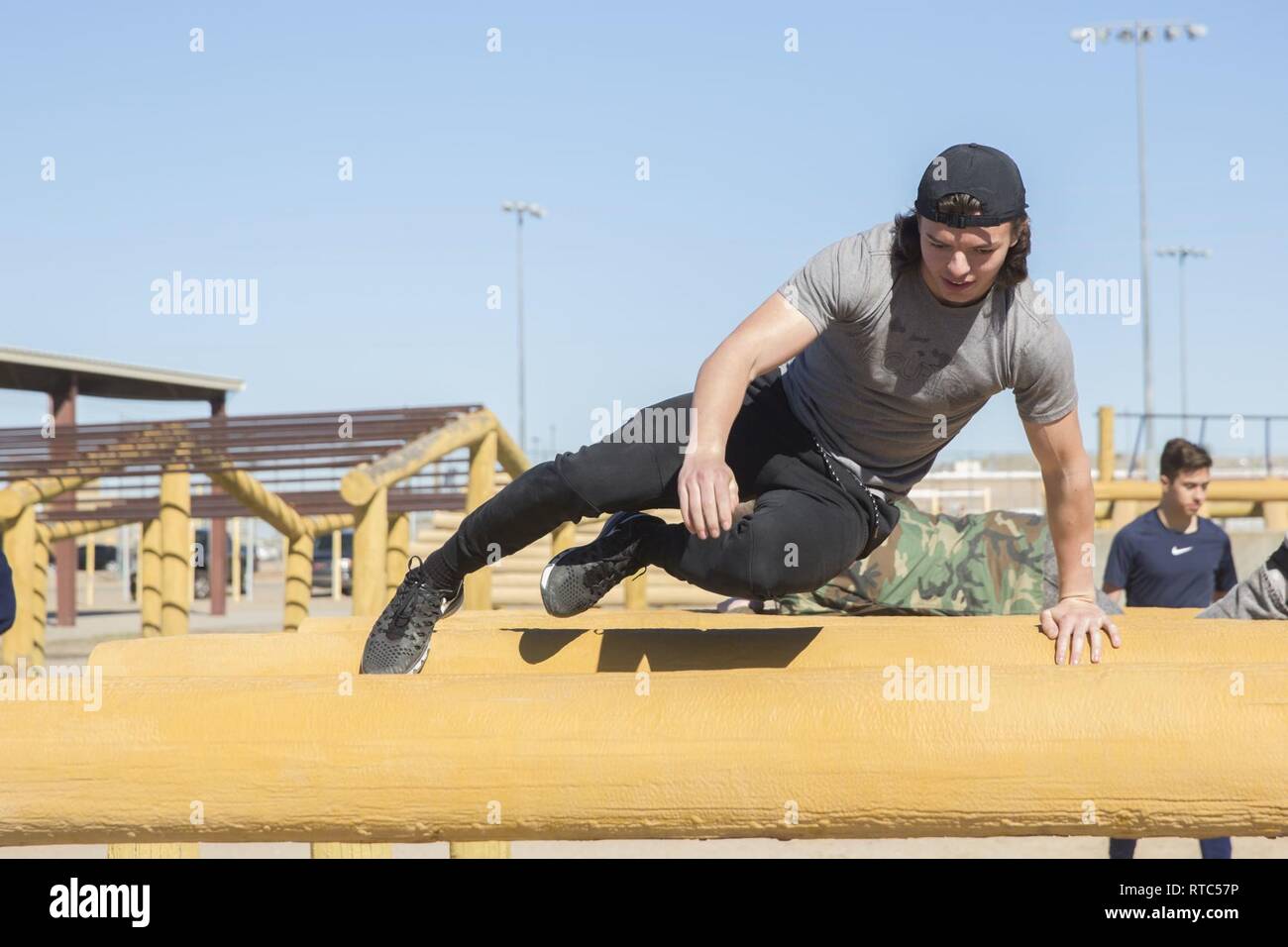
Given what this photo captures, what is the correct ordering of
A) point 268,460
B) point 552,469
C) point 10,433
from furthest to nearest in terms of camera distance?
point 10,433, point 268,460, point 552,469

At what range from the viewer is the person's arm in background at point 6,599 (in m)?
3.93

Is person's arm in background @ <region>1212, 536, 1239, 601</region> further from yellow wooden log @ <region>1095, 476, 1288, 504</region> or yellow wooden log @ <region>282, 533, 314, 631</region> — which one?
yellow wooden log @ <region>282, 533, 314, 631</region>

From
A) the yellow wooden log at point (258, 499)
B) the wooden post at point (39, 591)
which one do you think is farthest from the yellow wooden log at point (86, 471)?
the wooden post at point (39, 591)

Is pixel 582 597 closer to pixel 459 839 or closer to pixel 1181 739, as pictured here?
pixel 459 839

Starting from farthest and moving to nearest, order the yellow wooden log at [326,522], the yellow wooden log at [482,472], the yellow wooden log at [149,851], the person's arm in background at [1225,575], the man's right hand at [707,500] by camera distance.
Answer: the yellow wooden log at [326,522]
the yellow wooden log at [482,472]
the person's arm in background at [1225,575]
the yellow wooden log at [149,851]
the man's right hand at [707,500]

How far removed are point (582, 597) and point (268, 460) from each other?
5340 mm

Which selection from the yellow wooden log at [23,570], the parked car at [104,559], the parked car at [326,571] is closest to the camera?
the yellow wooden log at [23,570]

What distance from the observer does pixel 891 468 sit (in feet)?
10.2

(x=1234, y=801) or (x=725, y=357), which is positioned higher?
(x=725, y=357)

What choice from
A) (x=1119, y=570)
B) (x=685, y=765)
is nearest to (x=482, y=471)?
(x=1119, y=570)

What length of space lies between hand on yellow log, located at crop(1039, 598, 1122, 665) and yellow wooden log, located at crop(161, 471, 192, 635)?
5.55 meters

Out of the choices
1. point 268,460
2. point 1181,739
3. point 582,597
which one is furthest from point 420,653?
point 268,460

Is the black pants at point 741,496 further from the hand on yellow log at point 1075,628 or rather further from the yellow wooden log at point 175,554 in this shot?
the yellow wooden log at point 175,554

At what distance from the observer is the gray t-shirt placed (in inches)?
106
